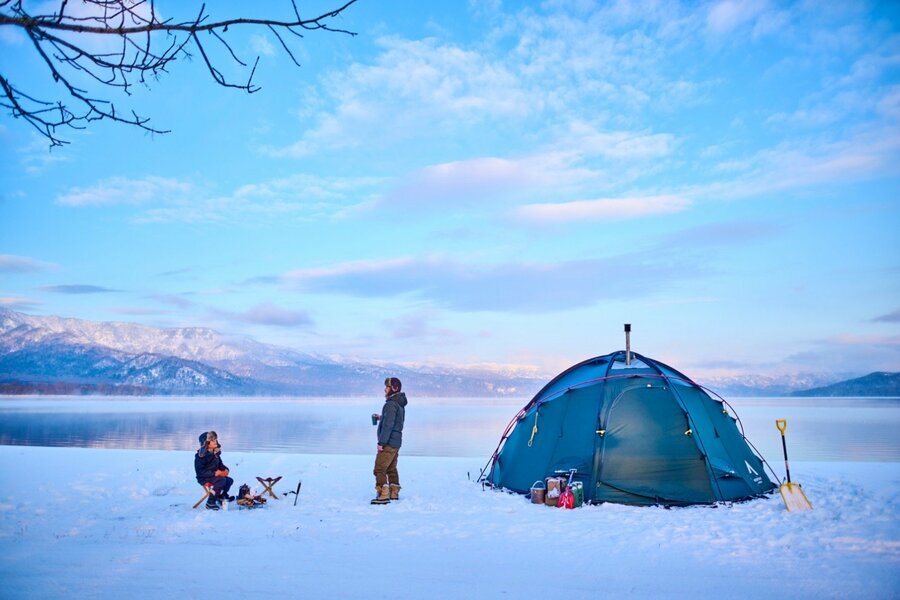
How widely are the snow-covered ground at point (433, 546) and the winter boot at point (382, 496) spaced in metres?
0.31

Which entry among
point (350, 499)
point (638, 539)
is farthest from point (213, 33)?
point (350, 499)

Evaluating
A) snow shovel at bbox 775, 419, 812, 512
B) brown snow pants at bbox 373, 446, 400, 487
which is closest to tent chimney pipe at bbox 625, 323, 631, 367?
snow shovel at bbox 775, 419, 812, 512

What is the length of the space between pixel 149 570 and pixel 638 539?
5.78 meters

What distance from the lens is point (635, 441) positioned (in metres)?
10.7

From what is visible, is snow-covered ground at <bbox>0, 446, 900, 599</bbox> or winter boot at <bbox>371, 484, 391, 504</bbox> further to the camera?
winter boot at <bbox>371, 484, 391, 504</bbox>

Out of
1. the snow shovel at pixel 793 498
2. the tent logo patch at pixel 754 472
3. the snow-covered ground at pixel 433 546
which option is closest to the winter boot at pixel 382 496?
the snow-covered ground at pixel 433 546

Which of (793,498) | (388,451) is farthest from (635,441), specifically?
(388,451)

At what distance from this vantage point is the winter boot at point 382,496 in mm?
10734

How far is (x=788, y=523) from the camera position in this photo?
8.91 m

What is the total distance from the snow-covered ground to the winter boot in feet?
1.01

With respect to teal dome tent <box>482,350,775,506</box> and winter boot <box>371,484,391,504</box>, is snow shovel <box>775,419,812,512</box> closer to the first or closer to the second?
teal dome tent <box>482,350,775,506</box>

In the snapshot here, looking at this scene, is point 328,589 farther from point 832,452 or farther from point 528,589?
point 832,452

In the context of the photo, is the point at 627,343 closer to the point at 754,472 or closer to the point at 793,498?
the point at 754,472

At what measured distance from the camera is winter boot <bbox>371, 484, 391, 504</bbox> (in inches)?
423
